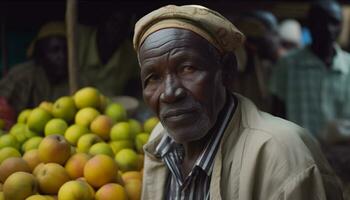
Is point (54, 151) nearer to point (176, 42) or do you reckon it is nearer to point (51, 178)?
point (51, 178)

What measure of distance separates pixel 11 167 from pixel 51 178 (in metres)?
0.21

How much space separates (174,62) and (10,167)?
40.8 inches

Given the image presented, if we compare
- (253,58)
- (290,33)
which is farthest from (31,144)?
(290,33)

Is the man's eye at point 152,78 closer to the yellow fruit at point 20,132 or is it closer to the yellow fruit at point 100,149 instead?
the yellow fruit at point 100,149

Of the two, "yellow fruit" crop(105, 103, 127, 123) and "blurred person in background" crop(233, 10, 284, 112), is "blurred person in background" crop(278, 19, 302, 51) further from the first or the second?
"yellow fruit" crop(105, 103, 127, 123)

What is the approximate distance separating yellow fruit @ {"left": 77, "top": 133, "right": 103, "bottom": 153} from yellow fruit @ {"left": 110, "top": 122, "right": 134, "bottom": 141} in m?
0.12

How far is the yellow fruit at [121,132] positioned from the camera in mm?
2949

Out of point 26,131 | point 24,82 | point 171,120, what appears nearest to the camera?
point 171,120

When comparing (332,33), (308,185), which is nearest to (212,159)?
(308,185)

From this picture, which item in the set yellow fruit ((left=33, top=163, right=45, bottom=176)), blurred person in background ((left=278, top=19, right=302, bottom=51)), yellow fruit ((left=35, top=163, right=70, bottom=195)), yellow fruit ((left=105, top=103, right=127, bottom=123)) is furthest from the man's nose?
blurred person in background ((left=278, top=19, right=302, bottom=51))

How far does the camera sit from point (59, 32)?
4809mm

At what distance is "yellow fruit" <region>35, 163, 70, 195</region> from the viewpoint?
2.33m

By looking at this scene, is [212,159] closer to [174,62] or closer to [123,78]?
A: [174,62]

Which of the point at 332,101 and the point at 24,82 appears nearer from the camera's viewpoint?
the point at 24,82
